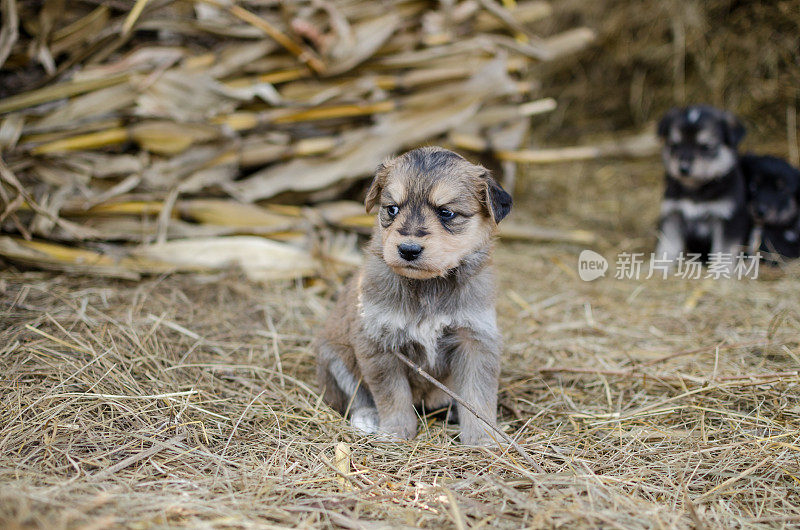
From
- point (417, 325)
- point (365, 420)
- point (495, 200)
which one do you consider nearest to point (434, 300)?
point (417, 325)

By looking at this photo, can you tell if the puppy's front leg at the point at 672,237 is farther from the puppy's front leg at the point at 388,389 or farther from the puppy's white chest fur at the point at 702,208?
the puppy's front leg at the point at 388,389

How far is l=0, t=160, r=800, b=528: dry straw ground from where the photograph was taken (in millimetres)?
2797

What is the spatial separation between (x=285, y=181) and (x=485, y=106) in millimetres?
2887

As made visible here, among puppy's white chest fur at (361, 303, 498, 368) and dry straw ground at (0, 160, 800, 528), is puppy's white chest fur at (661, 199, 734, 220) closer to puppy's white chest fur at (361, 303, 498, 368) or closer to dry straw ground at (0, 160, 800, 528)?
dry straw ground at (0, 160, 800, 528)

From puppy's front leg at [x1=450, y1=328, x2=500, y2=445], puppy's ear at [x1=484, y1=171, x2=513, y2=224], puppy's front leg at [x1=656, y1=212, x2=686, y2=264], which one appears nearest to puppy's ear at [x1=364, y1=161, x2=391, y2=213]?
puppy's ear at [x1=484, y1=171, x2=513, y2=224]

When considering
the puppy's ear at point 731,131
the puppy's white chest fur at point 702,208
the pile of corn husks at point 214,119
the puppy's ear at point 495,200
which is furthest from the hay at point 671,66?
the puppy's ear at point 495,200

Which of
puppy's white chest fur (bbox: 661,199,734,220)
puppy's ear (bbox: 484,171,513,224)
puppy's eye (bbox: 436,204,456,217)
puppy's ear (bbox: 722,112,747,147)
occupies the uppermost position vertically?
puppy's ear (bbox: 722,112,747,147)

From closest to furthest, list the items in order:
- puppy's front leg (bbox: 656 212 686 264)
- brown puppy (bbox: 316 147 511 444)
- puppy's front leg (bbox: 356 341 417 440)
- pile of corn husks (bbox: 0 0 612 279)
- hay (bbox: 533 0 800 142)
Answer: brown puppy (bbox: 316 147 511 444)
puppy's front leg (bbox: 356 341 417 440)
pile of corn husks (bbox: 0 0 612 279)
puppy's front leg (bbox: 656 212 686 264)
hay (bbox: 533 0 800 142)

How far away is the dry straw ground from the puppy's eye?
4.47 ft

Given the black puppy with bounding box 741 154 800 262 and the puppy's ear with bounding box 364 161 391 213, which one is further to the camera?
the black puppy with bounding box 741 154 800 262

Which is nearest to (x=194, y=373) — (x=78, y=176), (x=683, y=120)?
(x=78, y=176)

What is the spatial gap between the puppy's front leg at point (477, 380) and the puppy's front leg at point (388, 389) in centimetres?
34

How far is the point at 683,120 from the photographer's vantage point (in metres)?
7.27

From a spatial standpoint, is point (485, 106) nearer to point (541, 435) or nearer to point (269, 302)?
point (269, 302)
